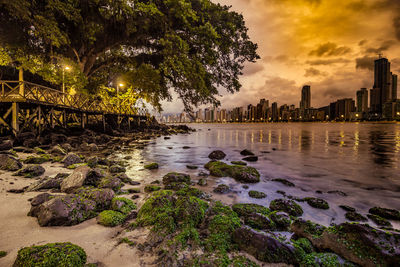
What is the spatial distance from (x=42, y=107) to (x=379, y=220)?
19.7m

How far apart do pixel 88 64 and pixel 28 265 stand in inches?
656

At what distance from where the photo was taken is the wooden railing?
448 inches

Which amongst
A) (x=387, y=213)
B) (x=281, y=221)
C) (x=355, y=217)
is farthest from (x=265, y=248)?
(x=387, y=213)

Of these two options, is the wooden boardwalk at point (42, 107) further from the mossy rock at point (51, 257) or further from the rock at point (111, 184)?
the mossy rock at point (51, 257)

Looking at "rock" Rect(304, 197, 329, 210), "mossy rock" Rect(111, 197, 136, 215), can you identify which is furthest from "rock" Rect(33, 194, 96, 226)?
"rock" Rect(304, 197, 329, 210)

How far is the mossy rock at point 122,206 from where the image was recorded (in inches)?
126

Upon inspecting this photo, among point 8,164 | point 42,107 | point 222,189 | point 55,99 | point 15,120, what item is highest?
point 55,99

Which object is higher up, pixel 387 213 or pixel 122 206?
pixel 122 206

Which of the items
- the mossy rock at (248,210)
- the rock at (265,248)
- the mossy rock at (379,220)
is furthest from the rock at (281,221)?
the mossy rock at (379,220)

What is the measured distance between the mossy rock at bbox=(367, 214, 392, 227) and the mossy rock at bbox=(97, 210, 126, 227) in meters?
4.61

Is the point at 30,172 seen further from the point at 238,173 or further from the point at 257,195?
the point at 257,195

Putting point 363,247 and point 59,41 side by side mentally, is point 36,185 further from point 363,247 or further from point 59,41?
point 59,41

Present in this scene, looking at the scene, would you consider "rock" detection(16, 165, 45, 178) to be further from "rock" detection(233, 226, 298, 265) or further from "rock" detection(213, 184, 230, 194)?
"rock" detection(233, 226, 298, 265)

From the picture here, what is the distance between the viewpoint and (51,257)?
1.80 meters
